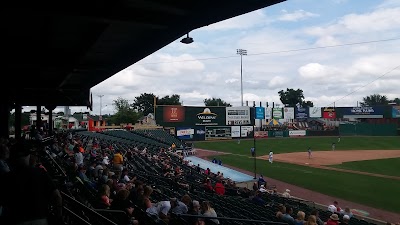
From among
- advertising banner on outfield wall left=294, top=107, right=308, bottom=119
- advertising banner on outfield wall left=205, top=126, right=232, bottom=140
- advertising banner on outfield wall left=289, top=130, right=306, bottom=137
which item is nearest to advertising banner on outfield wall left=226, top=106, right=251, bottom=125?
advertising banner on outfield wall left=205, top=126, right=232, bottom=140

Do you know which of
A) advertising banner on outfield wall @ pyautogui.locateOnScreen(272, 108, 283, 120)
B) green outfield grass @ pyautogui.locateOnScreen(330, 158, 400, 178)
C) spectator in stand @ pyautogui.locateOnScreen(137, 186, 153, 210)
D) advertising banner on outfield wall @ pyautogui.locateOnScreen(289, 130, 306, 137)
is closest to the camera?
spectator in stand @ pyautogui.locateOnScreen(137, 186, 153, 210)

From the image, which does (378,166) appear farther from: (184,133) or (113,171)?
(184,133)

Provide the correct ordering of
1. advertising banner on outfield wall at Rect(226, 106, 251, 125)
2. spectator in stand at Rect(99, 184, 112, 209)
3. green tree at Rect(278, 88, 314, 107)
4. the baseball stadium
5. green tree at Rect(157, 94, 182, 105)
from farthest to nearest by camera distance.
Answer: green tree at Rect(278, 88, 314, 107), green tree at Rect(157, 94, 182, 105), advertising banner on outfield wall at Rect(226, 106, 251, 125), spectator in stand at Rect(99, 184, 112, 209), the baseball stadium

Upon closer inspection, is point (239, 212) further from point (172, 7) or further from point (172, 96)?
point (172, 96)

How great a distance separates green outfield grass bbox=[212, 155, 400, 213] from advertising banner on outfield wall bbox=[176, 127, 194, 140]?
82.3ft

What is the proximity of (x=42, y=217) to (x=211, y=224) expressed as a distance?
4.44 metres

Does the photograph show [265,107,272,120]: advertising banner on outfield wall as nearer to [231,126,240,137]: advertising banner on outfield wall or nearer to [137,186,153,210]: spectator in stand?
[231,126,240,137]: advertising banner on outfield wall

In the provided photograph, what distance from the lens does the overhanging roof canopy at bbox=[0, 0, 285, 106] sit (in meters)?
5.20

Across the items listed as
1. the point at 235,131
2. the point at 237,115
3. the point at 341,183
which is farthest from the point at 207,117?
the point at 341,183

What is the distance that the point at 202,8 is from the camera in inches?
218

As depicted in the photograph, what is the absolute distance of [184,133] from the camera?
199 feet

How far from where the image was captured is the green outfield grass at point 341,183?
20.6m

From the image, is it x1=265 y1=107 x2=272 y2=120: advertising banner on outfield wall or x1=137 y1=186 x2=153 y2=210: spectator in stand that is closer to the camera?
x1=137 y1=186 x2=153 y2=210: spectator in stand

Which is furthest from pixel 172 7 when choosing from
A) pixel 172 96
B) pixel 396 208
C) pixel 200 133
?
pixel 172 96
